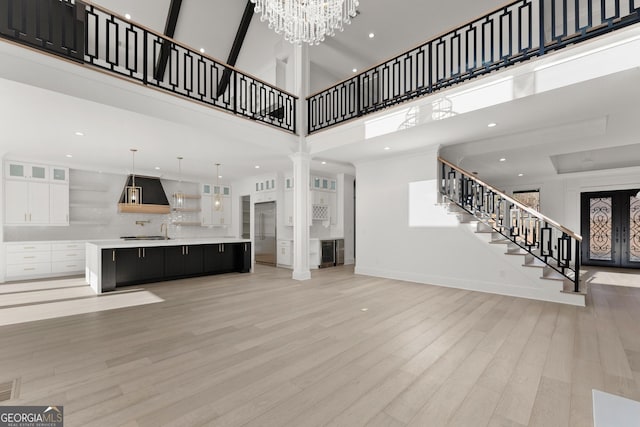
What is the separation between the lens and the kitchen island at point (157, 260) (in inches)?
205

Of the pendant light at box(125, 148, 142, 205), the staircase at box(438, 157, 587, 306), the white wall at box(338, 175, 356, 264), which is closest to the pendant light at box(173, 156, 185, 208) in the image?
the pendant light at box(125, 148, 142, 205)

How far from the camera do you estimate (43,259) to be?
22.0 ft

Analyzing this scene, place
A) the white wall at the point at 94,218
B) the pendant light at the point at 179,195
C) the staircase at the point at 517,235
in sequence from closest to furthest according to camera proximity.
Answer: the staircase at the point at 517,235 → the pendant light at the point at 179,195 → the white wall at the point at 94,218

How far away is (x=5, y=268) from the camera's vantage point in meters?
6.27

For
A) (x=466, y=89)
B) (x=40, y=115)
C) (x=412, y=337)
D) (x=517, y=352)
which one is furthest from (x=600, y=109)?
(x=40, y=115)

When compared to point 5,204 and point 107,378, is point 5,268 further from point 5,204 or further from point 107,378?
point 107,378

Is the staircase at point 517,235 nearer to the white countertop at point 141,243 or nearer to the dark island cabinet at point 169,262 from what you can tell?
the dark island cabinet at point 169,262

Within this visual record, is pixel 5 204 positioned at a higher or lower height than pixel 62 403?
higher

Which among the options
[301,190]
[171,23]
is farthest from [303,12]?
[171,23]

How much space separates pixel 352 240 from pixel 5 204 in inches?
343

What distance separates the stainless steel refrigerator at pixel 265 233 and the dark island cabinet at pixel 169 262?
61.1 inches

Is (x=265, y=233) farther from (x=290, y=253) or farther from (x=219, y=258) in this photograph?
(x=219, y=258)

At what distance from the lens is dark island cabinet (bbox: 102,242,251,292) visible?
17.5ft

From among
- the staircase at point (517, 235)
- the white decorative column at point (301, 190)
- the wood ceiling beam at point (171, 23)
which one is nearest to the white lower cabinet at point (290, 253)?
the white decorative column at point (301, 190)
